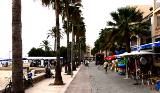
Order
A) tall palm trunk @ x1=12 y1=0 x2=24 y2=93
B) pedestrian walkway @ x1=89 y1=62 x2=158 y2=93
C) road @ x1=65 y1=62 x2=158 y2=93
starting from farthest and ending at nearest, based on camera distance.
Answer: road @ x1=65 y1=62 x2=158 y2=93 < pedestrian walkway @ x1=89 y1=62 x2=158 y2=93 < tall palm trunk @ x1=12 y1=0 x2=24 y2=93

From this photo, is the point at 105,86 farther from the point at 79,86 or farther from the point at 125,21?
the point at 125,21

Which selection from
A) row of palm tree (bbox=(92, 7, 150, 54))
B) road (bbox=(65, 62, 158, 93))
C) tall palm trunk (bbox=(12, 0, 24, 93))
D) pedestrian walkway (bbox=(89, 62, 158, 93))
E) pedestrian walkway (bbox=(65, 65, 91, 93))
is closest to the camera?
tall palm trunk (bbox=(12, 0, 24, 93))

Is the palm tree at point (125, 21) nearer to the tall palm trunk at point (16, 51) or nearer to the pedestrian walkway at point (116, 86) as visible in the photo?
the pedestrian walkway at point (116, 86)

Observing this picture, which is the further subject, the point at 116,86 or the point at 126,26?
the point at 126,26

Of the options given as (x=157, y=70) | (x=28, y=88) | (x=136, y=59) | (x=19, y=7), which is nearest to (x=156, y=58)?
(x=157, y=70)

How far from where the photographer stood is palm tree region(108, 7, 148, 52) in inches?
1865

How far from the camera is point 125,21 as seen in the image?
47.5 m

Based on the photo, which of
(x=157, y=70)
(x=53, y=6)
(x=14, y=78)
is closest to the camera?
(x=14, y=78)

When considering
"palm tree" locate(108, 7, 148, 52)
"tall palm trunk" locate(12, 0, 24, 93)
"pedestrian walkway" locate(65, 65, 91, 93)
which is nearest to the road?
"pedestrian walkway" locate(65, 65, 91, 93)

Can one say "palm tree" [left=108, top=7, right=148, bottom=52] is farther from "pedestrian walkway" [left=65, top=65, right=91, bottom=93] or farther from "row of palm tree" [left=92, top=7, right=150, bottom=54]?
"pedestrian walkway" [left=65, top=65, right=91, bottom=93]

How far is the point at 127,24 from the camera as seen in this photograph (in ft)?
155

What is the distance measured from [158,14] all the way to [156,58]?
614 cm

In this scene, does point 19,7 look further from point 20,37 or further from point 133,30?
point 133,30

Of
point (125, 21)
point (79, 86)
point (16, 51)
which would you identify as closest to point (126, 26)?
point (125, 21)
